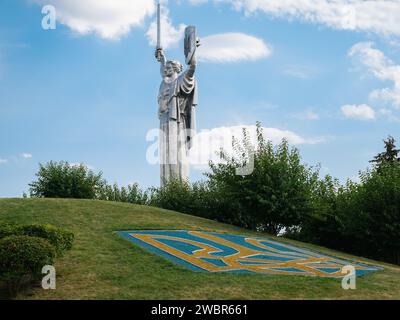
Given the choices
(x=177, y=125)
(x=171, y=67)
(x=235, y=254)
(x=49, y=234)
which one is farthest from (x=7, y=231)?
(x=171, y=67)

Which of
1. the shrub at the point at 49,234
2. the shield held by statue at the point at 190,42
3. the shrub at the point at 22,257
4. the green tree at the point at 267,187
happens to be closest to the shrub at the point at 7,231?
the shrub at the point at 49,234

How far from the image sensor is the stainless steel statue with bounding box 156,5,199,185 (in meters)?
39.8

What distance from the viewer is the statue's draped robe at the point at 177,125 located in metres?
39.8

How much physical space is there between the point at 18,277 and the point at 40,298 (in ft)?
2.65

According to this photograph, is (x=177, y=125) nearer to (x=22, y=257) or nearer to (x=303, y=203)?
(x=303, y=203)

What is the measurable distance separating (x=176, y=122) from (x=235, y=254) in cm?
2063

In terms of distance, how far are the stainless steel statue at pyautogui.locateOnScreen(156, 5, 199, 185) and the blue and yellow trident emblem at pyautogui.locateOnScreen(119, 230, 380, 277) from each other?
16.1m

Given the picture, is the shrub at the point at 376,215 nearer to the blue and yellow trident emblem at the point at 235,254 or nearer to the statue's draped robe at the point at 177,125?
the blue and yellow trident emblem at the point at 235,254

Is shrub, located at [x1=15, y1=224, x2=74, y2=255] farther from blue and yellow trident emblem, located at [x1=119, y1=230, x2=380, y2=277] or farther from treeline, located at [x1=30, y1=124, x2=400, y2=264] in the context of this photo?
treeline, located at [x1=30, y1=124, x2=400, y2=264]

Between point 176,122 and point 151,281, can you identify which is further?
point 176,122

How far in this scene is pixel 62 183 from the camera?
36.5 meters

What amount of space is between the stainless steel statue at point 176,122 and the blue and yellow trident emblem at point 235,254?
52.9ft
